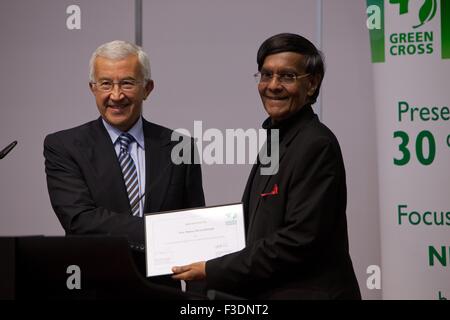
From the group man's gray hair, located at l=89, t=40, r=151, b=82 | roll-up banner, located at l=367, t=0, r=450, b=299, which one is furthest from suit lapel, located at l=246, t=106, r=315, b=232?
roll-up banner, located at l=367, t=0, r=450, b=299

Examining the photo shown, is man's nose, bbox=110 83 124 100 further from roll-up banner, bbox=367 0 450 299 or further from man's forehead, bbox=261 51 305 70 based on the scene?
roll-up banner, bbox=367 0 450 299

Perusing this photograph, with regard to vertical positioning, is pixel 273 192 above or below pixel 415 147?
below

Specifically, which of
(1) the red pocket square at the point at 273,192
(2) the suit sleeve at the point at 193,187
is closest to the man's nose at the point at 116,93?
(2) the suit sleeve at the point at 193,187

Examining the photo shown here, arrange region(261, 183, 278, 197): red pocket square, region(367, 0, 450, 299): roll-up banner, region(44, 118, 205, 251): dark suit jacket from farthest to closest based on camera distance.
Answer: region(367, 0, 450, 299): roll-up banner < region(44, 118, 205, 251): dark suit jacket < region(261, 183, 278, 197): red pocket square

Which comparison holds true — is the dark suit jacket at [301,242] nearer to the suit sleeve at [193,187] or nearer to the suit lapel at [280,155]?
the suit lapel at [280,155]

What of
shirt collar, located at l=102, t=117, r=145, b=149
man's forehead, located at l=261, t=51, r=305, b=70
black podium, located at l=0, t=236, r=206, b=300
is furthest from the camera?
shirt collar, located at l=102, t=117, r=145, b=149

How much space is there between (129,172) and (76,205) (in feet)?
0.88

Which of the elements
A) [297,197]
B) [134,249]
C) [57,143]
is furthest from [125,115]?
[297,197]

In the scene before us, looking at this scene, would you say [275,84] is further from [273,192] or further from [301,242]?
[301,242]

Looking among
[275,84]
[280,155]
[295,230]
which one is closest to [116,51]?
[275,84]

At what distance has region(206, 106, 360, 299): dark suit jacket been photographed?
216 cm

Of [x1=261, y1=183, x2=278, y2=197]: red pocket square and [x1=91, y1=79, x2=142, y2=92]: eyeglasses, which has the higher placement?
[x1=91, y1=79, x2=142, y2=92]: eyeglasses

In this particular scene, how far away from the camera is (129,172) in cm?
285

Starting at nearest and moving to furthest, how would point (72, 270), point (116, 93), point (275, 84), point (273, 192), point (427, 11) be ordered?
point (72, 270)
point (273, 192)
point (275, 84)
point (116, 93)
point (427, 11)
